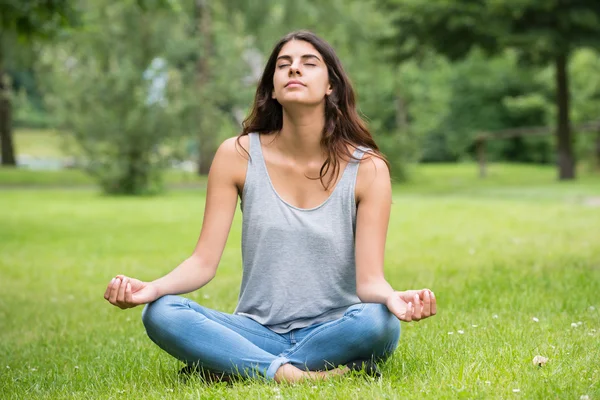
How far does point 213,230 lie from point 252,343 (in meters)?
0.53

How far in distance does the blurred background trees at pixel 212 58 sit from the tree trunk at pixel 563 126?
0.09 feet

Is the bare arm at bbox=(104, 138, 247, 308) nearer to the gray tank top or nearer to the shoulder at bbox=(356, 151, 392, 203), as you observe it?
the gray tank top

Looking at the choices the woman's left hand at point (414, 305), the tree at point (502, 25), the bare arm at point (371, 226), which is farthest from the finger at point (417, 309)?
the tree at point (502, 25)

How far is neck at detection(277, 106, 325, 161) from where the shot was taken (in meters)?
4.04

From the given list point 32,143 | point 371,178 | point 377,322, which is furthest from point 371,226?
point 32,143

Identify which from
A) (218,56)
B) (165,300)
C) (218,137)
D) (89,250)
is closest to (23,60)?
(218,56)

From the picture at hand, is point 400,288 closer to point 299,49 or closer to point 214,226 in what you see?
point 214,226

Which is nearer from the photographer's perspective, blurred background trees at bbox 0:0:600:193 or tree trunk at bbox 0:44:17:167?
blurred background trees at bbox 0:0:600:193

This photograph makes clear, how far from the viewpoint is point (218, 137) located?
24922mm

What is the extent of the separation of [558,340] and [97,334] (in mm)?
2700

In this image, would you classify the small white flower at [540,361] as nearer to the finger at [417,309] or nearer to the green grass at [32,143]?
the finger at [417,309]

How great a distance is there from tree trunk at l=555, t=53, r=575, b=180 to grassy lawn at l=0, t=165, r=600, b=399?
7.98m

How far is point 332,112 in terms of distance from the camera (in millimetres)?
4074

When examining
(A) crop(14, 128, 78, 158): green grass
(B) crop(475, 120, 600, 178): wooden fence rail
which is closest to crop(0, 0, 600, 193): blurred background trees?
(B) crop(475, 120, 600, 178): wooden fence rail
